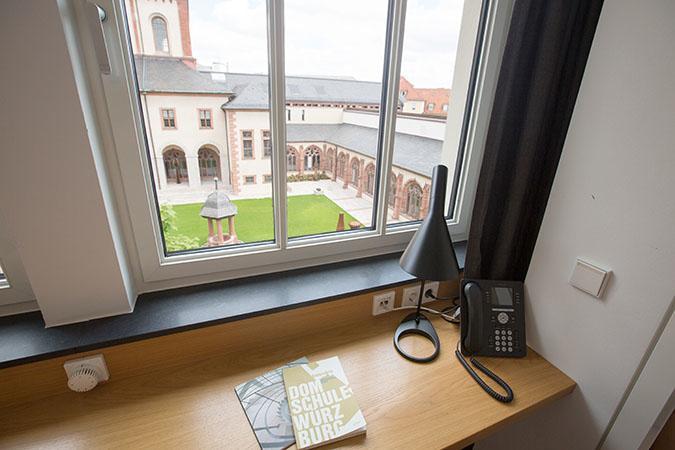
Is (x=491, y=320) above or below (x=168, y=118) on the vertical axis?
below

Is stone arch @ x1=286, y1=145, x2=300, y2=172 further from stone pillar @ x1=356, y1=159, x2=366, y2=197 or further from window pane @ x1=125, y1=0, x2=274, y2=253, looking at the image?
stone pillar @ x1=356, y1=159, x2=366, y2=197

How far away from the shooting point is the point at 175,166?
1005 millimetres

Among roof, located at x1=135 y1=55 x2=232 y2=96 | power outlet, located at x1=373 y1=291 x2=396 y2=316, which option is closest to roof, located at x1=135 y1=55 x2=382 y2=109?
roof, located at x1=135 y1=55 x2=232 y2=96

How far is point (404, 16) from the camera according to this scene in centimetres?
106

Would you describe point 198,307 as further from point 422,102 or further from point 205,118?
point 422,102

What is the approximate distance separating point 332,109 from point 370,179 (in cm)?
32

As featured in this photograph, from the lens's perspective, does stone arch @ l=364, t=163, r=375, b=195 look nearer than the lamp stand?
No

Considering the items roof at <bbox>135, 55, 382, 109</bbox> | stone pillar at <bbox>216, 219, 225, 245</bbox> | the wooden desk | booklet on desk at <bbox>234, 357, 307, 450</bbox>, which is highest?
roof at <bbox>135, 55, 382, 109</bbox>

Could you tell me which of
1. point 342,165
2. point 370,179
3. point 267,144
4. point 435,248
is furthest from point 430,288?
point 267,144

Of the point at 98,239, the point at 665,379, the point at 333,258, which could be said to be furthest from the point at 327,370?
the point at 665,379

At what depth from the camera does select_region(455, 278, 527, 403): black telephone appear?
103 centimetres

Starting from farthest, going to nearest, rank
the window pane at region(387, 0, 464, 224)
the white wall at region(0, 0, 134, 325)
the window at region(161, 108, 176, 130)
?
1. the window pane at region(387, 0, 464, 224)
2. the window at region(161, 108, 176, 130)
3. the white wall at region(0, 0, 134, 325)

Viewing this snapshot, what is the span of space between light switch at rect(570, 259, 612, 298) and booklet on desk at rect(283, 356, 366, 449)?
0.72m

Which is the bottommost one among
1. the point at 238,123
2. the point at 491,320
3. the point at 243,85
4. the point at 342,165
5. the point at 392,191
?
the point at 491,320
